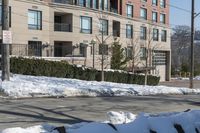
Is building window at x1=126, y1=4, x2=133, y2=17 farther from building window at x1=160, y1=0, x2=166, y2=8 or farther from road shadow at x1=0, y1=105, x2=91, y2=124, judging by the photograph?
road shadow at x1=0, y1=105, x2=91, y2=124

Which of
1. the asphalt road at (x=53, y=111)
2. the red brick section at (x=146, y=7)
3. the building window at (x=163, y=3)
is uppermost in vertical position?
the building window at (x=163, y=3)

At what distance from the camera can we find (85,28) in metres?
50.2

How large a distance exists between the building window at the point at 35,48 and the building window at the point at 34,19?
152 centimetres

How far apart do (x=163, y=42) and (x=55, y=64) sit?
43.9 metres

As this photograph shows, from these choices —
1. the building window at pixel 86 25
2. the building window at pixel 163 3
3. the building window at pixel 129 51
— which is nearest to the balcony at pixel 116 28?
the building window at pixel 129 51

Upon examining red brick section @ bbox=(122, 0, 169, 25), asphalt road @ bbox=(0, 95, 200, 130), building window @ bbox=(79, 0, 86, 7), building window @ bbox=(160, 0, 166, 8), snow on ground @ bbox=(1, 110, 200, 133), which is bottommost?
asphalt road @ bbox=(0, 95, 200, 130)

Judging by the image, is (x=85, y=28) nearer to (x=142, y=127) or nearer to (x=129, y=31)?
(x=129, y=31)

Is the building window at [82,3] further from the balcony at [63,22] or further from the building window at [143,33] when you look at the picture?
the building window at [143,33]

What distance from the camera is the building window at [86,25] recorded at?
49781mm

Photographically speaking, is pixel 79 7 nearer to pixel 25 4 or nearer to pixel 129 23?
pixel 25 4

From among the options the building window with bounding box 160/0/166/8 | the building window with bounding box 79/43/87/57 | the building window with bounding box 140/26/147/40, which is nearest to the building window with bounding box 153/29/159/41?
the building window with bounding box 140/26/147/40

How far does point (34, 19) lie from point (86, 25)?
8.98m

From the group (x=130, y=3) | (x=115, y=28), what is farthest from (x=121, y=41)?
(x=130, y=3)

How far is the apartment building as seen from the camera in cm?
4150
